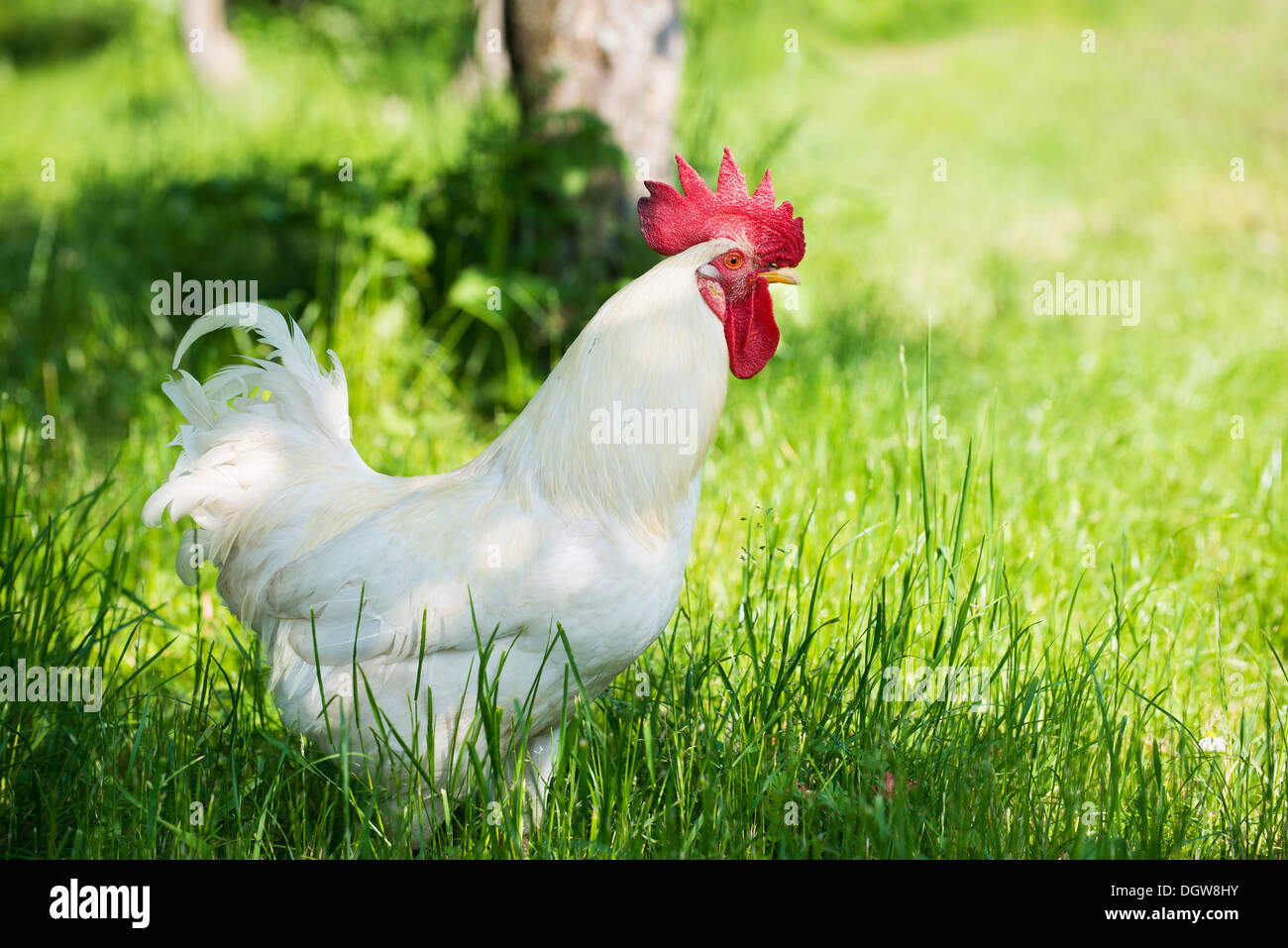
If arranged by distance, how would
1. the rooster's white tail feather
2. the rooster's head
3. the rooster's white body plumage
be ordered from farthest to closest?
the rooster's white tail feather
the rooster's head
the rooster's white body plumage

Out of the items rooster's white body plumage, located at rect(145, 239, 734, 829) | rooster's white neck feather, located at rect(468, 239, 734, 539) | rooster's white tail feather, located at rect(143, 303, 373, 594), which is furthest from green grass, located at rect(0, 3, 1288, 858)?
rooster's white neck feather, located at rect(468, 239, 734, 539)

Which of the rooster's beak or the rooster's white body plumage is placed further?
the rooster's beak

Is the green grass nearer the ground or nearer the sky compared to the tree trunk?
nearer the ground

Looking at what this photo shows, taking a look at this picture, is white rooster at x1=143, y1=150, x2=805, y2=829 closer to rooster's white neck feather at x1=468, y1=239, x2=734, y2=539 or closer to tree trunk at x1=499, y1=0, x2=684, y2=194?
rooster's white neck feather at x1=468, y1=239, x2=734, y2=539

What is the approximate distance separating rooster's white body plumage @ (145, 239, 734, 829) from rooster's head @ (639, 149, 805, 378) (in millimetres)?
49

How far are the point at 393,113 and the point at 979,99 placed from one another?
8.92 meters

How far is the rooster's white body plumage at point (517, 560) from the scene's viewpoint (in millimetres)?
2781

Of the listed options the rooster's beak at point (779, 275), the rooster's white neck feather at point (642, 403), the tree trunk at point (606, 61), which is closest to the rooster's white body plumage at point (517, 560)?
the rooster's white neck feather at point (642, 403)

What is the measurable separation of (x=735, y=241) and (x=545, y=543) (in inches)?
35.1

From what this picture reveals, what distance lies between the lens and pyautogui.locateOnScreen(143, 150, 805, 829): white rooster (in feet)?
9.13

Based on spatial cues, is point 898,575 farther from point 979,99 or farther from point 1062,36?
point 1062,36

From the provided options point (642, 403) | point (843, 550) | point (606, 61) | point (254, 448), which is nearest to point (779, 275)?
point (642, 403)

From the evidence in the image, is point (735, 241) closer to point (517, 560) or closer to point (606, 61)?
point (517, 560)

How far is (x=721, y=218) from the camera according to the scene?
2.92 m
